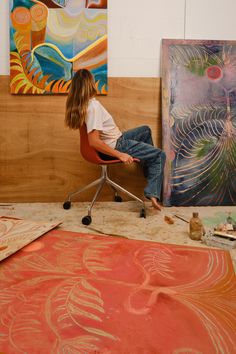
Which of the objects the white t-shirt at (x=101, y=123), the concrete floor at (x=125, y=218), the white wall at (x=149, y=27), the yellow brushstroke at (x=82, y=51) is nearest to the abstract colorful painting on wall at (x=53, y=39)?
the yellow brushstroke at (x=82, y=51)

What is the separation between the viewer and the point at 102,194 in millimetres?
2971

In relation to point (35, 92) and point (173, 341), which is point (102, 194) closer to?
point (35, 92)

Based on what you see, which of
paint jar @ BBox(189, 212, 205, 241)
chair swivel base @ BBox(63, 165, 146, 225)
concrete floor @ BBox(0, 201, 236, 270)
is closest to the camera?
paint jar @ BBox(189, 212, 205, 241)

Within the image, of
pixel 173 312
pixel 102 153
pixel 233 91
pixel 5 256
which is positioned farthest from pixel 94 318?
pixel 233 91

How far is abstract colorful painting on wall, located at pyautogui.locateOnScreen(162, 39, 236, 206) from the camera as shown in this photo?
111 inches

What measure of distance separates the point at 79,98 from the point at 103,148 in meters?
0.41

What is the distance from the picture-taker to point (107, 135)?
256cm

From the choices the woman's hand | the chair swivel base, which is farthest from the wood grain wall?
the woman's hand

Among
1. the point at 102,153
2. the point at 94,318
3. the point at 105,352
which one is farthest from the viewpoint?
the point at 102,153

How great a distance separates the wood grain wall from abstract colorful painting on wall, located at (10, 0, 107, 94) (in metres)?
0.19

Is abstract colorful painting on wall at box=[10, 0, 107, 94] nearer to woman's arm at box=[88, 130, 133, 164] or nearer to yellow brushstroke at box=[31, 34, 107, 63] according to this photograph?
yellow brushstroke at box=[31, 34, 107, 63]

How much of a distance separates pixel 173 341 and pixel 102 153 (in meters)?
1.70

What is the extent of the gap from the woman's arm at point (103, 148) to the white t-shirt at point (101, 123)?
4 cm

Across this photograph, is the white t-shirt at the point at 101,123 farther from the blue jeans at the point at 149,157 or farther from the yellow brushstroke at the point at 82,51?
the yellow brushstroke at the point at 82,51
